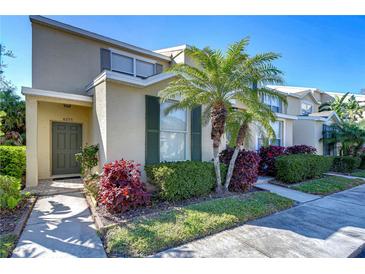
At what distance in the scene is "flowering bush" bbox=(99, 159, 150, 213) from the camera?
4.86m

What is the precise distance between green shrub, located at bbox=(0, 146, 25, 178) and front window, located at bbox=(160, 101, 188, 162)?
5342 mm

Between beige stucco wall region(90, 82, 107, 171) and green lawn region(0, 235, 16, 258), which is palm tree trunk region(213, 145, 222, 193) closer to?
beige stucco wall region(90, 82, 107, 171)

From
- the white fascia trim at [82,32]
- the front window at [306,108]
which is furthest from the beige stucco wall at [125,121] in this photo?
the front window at [306,108]

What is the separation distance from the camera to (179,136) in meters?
7.93

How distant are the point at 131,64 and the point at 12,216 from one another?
8107 mm

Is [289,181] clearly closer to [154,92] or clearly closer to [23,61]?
[154,92]

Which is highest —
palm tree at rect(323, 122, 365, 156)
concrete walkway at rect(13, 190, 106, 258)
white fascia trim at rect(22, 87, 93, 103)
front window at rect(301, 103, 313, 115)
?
front window at rect(301, 103, 313, 115)

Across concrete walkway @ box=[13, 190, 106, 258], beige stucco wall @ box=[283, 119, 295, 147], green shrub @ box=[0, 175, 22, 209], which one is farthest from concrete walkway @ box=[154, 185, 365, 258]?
beige stucco wall @ box=[283, 119, 295, 147]

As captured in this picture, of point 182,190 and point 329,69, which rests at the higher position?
point 329,69

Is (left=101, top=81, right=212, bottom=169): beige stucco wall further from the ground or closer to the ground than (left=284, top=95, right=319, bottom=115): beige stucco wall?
closer to the ground

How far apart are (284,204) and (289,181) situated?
348 cm
